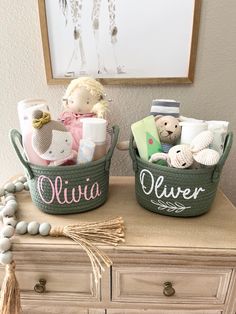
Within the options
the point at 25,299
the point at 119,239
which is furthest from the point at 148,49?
the point at 25,299

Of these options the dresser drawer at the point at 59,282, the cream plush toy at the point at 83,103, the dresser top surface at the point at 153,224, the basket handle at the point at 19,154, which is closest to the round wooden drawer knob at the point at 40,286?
the dresser drawer at the point at 59,282

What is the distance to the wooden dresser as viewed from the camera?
527 mm

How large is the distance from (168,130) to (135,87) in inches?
9.1

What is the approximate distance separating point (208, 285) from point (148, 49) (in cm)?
62

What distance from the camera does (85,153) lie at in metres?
0.58

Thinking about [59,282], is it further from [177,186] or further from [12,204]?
[177,186]

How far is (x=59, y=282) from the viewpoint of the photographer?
1.92ft

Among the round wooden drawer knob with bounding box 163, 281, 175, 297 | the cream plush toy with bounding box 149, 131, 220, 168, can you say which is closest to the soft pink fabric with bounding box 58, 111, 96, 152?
the cream plush toy with bounding box 149, 131, 220, 168

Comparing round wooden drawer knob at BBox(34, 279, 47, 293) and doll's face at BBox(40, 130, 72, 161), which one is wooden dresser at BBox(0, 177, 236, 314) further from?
doll's face at BBox(40, 130, 72, 161)

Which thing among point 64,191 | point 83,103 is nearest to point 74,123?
point 83,103

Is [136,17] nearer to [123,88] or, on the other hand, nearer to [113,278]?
[123,88]

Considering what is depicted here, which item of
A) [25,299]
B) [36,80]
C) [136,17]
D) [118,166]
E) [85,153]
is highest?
[136,17]

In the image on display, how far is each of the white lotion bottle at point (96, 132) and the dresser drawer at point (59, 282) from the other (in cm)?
26

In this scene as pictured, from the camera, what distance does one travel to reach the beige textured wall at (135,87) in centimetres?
74
